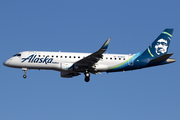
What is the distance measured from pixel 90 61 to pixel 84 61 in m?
0.97

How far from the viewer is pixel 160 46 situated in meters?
59.9

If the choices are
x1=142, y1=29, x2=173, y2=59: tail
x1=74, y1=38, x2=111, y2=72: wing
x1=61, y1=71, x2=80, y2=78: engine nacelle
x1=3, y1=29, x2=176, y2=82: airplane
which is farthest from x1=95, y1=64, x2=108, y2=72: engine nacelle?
x1=142, y1=29, x2=173, y2=59: tail

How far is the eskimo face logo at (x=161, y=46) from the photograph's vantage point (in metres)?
59.5

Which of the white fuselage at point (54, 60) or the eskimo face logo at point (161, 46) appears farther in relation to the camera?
the eskimo face logo at point (161, 46)

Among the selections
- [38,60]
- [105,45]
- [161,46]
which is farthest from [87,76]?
[161,46]

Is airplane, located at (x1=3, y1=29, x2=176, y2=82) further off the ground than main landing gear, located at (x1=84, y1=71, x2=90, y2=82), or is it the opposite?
airplane, located at (x1=3, y1=29, x2=176, y2=82)

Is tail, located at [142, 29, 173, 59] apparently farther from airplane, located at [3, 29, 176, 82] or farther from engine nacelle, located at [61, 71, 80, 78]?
engine nacelle, located at [61, 71, 80, 78]

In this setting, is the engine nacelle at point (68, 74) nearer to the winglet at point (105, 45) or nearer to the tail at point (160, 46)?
the winglet at point (105, 45)

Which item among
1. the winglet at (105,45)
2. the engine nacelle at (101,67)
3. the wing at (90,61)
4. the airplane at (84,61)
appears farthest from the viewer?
the engine nacelle at (101,67)

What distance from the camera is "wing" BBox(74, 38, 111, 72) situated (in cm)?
5251

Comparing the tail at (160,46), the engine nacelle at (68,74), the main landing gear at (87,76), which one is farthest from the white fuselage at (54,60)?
the engine nacelle at (68,74)

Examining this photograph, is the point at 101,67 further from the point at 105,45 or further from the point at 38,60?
the point at 38,60

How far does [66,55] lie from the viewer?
5609 cm

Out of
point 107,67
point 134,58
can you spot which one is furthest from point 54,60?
point 134,58
